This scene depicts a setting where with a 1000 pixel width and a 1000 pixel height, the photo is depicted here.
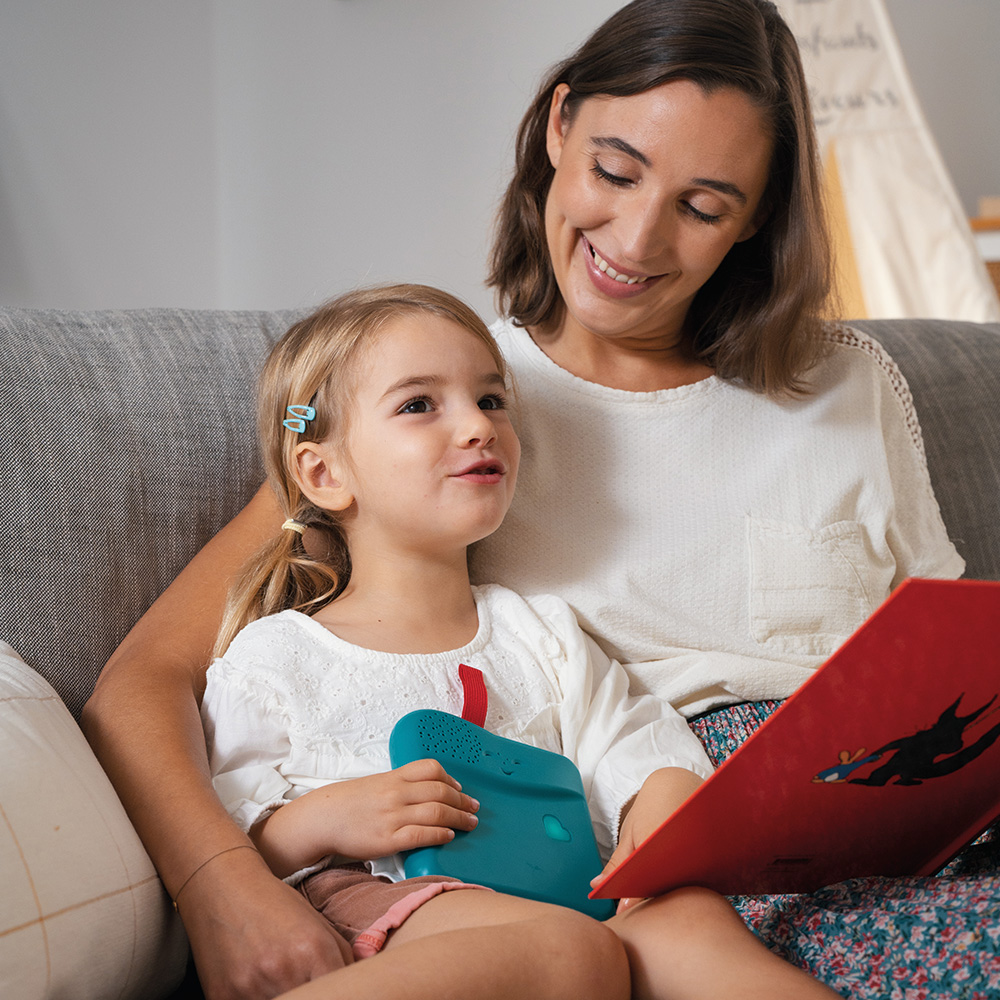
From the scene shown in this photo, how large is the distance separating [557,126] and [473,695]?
710 mm

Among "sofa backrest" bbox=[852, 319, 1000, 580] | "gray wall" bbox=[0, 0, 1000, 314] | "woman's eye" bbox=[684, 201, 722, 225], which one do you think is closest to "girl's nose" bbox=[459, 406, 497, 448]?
"woman's eye" bbox=[684, 201, 722, 225]

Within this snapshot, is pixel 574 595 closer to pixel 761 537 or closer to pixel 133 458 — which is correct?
pixel 761 537

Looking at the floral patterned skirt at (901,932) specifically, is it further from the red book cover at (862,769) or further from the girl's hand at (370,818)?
the girl's hand at (370,818)

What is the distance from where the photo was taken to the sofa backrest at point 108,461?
3.05 feet

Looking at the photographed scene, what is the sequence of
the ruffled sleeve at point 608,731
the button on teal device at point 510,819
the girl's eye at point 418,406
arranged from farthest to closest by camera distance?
the girl's eye at point 418,406, the ruffled sleeve at point 608,731, the button on teal device at point 510,819

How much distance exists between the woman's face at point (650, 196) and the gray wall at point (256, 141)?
1.61 m

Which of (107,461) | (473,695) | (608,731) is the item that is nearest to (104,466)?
(107,461)

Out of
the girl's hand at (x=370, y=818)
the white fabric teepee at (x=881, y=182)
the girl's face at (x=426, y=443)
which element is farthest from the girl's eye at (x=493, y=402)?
the white fabric teepee at (x=881, y=182)

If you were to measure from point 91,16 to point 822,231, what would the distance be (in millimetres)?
2079

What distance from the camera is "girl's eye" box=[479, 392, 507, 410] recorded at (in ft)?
3.41

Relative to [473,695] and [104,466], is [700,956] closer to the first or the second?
[473,695]

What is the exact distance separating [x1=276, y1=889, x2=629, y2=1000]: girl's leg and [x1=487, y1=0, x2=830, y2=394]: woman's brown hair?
0.73 meters

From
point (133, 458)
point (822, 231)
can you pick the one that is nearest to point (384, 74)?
point (822, 231)

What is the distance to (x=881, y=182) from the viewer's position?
271 centimetres
